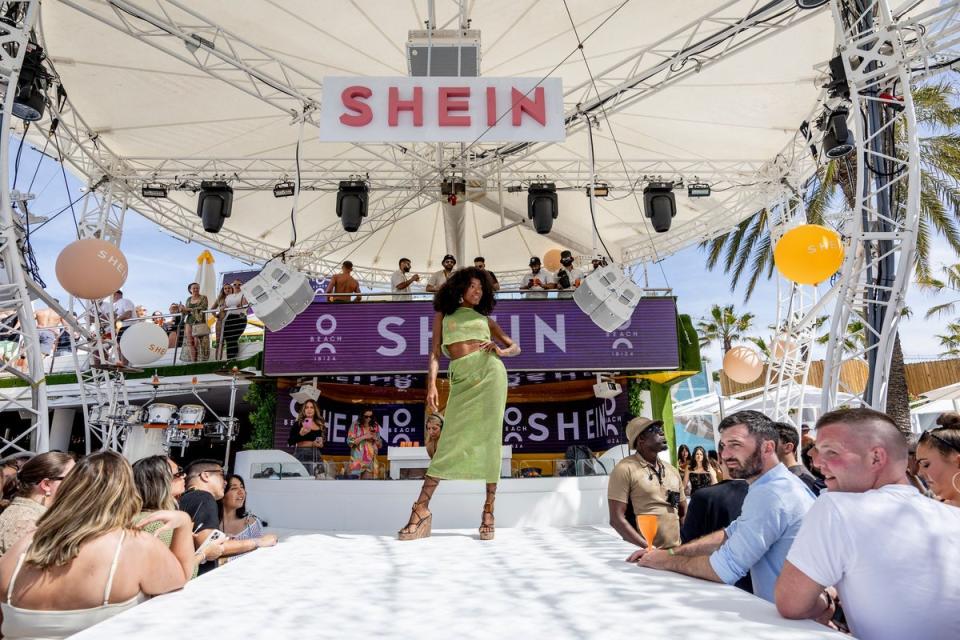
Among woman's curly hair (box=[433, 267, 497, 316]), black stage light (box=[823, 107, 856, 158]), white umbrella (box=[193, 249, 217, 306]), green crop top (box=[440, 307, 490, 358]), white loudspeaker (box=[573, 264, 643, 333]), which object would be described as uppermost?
black stage light (box=[823, 107, 856, 158])

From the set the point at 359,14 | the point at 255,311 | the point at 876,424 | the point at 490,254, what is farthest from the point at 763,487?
the point at 490,254

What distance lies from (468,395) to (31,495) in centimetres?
230

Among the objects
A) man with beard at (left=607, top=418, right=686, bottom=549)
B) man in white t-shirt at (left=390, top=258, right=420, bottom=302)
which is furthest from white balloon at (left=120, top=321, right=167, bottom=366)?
man with beard at (left=607, top=418, right=686, bottom=549)

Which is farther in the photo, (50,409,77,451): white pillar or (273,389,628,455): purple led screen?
(50,409,77,451): white pillar

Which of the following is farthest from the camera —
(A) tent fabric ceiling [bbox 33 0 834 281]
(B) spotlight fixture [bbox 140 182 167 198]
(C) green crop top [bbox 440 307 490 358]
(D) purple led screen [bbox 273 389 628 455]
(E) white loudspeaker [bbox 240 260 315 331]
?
(B) spotlight fixture [bbox 140 182 167 198]

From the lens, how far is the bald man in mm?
1571

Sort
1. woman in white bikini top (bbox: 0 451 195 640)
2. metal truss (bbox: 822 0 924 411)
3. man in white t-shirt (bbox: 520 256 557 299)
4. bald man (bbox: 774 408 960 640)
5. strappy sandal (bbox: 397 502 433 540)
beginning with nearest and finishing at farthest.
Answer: bald man (bbox: 774 408 960 640)
woman in white bikini top (bbox: 0 451 195 640)
strappy sandal (bbox: 397 502 433 540)
metal truss (bbox: 822 0 924 411)
man in white t-shirt (bbox: 520 256 557 299)

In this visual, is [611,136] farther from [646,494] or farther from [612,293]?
[646,494]

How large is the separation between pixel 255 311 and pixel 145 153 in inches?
246

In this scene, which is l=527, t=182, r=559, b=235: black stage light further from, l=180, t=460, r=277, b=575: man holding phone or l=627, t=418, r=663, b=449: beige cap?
l=180, t=460, r=277, b=575: man holding phone

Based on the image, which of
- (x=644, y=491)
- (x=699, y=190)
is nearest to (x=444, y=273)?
(x=699, y=190)

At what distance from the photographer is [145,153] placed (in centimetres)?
1180

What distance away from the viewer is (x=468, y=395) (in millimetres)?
3729

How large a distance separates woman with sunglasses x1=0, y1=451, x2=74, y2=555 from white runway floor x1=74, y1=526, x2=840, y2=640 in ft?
3.90
